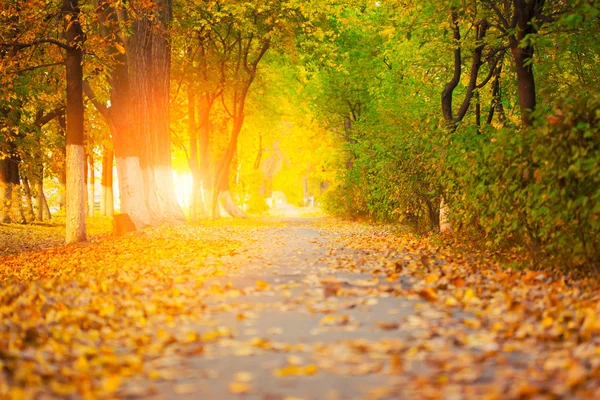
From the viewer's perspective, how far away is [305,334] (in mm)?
5781

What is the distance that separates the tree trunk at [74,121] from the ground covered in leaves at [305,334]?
756 cm

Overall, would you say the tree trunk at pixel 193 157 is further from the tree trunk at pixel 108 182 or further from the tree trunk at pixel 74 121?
the tree trunk at pixel 74 121

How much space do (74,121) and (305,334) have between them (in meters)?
13.6

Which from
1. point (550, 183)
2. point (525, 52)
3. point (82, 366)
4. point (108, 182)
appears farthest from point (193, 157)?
point (82, 366)

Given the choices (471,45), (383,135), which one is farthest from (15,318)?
(383,135)

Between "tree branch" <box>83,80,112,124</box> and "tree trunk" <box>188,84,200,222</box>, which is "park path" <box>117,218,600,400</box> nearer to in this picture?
"tree branch" <box>83,80,112,124</box>

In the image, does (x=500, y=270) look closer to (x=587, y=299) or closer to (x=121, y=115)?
(x=587, y=299)

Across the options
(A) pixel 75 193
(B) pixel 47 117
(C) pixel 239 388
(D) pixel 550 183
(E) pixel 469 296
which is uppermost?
(B) pixel 47 117

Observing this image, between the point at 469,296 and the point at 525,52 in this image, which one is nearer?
the point at 469,296

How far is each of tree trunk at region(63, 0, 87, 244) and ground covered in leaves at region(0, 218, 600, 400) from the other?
7563 millimetres

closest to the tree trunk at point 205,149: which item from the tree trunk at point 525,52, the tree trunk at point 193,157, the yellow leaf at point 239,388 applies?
the tree trunk at point 193,157

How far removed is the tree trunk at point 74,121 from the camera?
1741 centimetres

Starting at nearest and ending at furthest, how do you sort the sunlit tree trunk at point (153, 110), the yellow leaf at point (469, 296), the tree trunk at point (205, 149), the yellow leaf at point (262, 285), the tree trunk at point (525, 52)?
the yellow leaf at point (469, 296)
the yellow leaf at point (262, 285)
the tree trunk at point (525, 52)
the sunlit tree trunk at point (153, 110)
the tree trunk at point (205, 149)

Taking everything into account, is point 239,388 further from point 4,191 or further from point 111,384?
point 4,191
